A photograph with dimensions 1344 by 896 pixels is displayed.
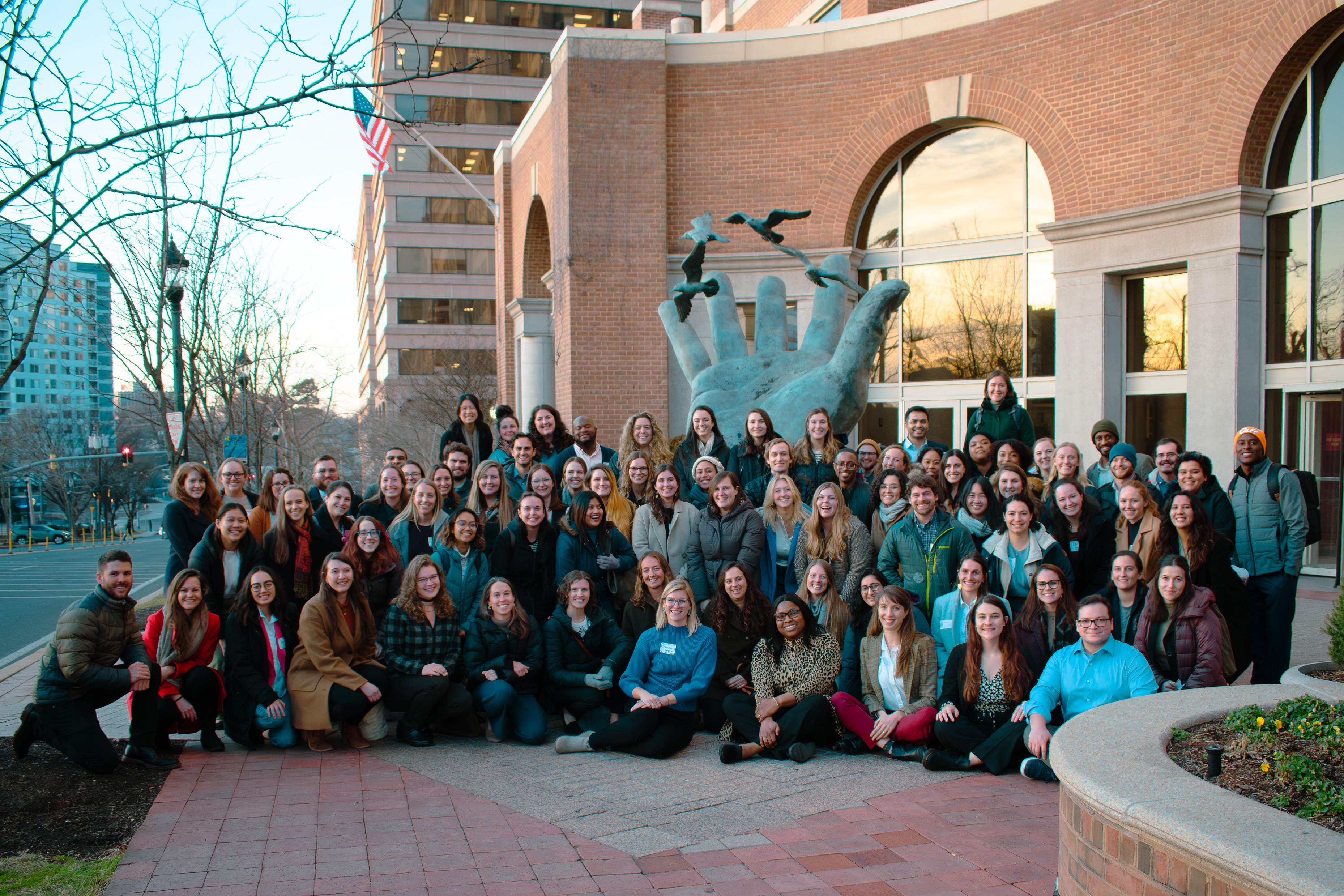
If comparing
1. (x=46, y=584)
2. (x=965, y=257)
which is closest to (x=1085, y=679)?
(x=965, y=257)

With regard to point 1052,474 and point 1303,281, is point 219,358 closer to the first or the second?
point 1052,474

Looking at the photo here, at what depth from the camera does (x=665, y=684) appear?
638cm

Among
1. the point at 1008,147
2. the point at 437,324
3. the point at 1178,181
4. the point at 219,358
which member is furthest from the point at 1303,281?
the point at 437,324

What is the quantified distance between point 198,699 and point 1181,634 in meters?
5.98

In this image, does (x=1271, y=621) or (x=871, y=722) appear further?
(x=1271, y=621)

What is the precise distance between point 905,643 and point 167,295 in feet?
29.1

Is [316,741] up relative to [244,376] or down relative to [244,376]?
down

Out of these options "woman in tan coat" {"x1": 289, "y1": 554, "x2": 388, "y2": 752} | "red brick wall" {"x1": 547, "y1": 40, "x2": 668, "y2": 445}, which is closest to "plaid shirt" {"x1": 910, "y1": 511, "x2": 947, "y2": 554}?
"woman in tan coat" {"x1": 289, "y1": 554, "x2": 388, "y2": 752}

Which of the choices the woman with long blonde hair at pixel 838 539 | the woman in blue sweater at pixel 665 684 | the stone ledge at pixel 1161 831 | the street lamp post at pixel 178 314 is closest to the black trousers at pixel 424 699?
the woman in blue sweater at pixel 665 684

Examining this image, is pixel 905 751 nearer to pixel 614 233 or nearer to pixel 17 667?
pixel 17 667

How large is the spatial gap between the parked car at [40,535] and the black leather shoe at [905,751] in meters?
53.0

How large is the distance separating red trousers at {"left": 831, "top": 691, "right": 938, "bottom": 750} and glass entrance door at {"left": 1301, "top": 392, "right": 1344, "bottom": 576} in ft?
31.6

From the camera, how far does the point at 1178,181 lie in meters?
13.8

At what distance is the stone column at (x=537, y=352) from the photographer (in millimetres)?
23766
